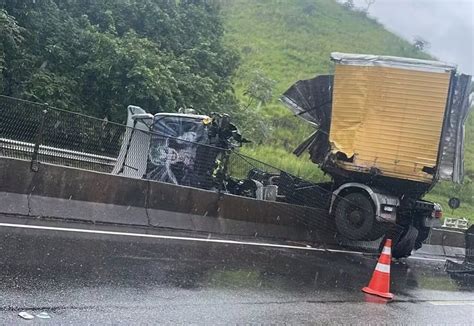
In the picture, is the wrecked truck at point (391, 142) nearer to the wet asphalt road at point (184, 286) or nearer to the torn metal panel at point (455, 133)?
the torn metal panel at point (455, 133)

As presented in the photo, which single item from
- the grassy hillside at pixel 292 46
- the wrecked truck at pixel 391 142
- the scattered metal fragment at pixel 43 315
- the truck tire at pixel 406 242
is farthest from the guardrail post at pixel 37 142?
the grassy hillside at pixel 292 46

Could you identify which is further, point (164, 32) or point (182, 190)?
point (164, 32)

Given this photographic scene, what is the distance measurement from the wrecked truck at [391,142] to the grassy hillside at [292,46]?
14.5 metres

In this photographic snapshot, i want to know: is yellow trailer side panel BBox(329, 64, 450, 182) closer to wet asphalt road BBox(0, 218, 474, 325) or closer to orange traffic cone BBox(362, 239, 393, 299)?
wet asphalt road BBox(0, 218, 474, 325)

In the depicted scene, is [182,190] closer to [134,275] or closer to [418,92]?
[134,275]

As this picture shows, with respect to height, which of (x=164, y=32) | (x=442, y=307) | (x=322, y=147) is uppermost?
(x=164, y=32)

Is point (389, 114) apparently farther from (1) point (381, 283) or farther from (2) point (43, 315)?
(2) point (43, 315)

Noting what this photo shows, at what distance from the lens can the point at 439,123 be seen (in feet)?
39.2

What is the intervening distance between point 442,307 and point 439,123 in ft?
15.6

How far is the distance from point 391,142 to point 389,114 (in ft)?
2.05

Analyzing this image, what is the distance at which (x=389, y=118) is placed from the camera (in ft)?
41.0

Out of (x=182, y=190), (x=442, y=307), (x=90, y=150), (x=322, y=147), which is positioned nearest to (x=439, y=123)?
(x=322, y=147)

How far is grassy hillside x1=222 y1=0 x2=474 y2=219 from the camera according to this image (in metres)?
37.2

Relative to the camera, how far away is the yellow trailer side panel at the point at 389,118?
11984 mm
